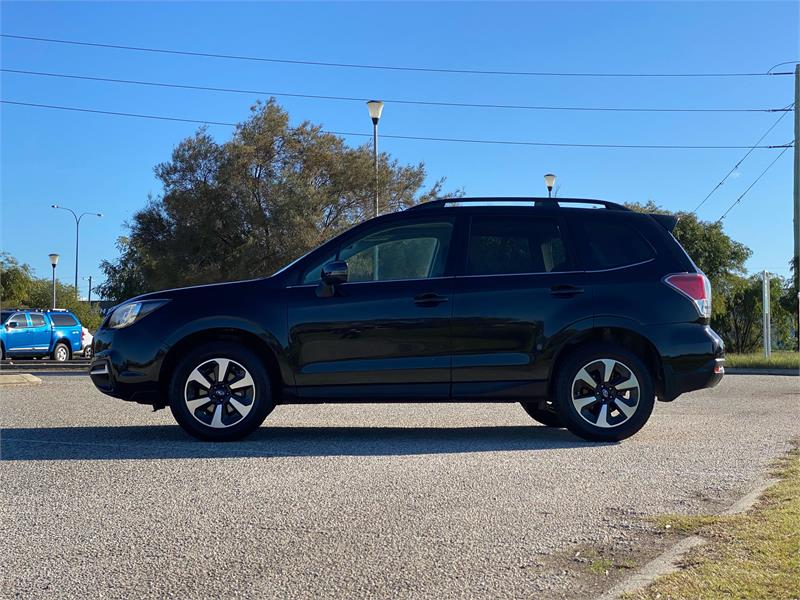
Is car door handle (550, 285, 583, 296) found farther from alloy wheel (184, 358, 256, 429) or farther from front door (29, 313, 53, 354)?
front door (29, 313, 53, 354)

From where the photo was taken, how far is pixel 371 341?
7277mm

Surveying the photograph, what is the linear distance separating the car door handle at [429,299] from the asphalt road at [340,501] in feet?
3.65

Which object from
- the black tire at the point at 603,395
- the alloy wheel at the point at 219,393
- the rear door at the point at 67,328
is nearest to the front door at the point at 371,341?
the alloy wheel at the point at 219,393

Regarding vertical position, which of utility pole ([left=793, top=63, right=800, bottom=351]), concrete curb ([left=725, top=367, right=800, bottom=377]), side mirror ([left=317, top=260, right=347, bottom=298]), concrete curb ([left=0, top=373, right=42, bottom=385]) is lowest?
concrete curb ([left=725, top=367, right=800, bottom=377])

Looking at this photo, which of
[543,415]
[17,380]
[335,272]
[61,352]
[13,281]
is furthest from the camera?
[13,281]

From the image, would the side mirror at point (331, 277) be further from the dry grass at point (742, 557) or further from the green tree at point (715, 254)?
the green tree at point (715, 254)

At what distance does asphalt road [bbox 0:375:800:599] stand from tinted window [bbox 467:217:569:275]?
141cm

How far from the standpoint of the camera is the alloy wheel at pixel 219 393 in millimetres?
7207

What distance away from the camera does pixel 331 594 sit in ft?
11.5

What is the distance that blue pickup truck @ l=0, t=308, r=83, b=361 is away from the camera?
29.2 meters

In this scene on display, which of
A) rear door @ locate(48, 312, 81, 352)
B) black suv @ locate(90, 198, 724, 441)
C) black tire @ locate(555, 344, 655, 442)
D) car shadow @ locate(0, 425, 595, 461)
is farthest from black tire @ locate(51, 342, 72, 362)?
black tire @ locate(555, 344, 655, 442)

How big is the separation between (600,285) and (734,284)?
39.4m

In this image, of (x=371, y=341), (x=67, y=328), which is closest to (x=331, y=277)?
(x=371, y=341)

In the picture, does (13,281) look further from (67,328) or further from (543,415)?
(543,415)
